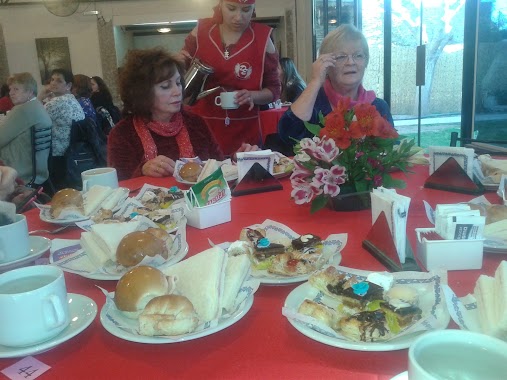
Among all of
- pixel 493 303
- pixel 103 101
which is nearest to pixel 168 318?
pixel 493 303

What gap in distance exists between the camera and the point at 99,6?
836 cm

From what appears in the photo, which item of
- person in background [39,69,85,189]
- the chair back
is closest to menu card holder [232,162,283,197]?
the chair back

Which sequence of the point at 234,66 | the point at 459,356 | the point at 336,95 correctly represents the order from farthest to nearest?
1. the point at 234,66
2. the point at 336,95
3. the point at 459,356

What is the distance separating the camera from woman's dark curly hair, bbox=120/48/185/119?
2512 mm

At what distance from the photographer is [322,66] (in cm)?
228

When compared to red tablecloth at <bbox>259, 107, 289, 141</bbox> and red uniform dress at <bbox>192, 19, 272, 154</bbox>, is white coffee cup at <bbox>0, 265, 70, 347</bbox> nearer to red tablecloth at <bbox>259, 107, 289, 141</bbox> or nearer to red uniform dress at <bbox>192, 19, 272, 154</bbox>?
red uniform dress at <bbox>192, 19, 272, 154</bbox>

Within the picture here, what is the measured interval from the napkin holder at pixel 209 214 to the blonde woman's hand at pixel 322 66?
3.57 ft

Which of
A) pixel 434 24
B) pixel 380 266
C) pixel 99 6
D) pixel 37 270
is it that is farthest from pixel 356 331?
pixel 99 6

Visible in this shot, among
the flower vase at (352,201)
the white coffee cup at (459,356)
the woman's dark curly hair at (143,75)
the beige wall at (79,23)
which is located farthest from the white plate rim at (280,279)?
the beige wall at (79,23)

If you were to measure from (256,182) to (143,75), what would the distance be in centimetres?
111

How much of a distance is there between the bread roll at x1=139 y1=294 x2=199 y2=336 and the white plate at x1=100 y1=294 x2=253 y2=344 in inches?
0.5

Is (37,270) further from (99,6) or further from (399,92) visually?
(99,6)

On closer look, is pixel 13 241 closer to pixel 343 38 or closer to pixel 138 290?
pixel 138 290

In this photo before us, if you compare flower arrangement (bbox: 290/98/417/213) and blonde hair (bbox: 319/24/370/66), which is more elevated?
blonde hair (bbox: 319/24/370/66)
